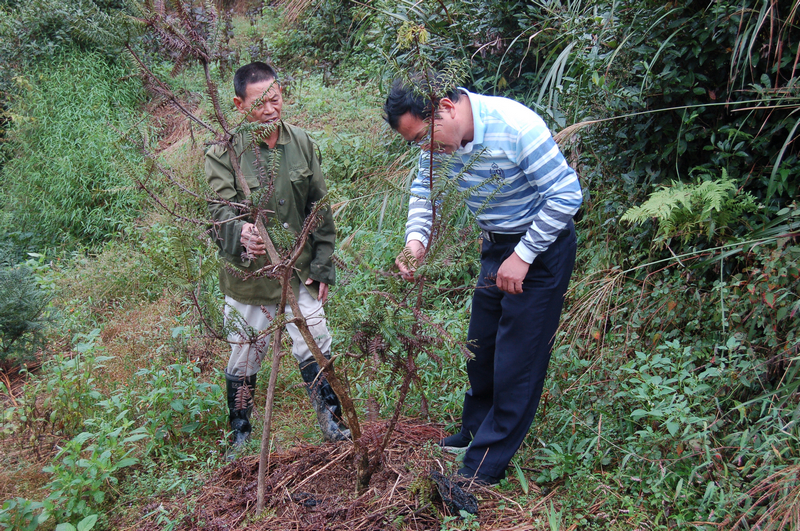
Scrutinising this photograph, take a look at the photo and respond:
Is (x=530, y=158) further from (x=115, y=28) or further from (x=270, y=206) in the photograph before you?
(x=115, y=28)

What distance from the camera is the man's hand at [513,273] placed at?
2.20m

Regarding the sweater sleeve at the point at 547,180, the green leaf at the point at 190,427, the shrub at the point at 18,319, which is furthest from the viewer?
the shrub at the point at 18,319

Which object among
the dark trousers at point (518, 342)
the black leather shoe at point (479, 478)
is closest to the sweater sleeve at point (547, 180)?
the dark trousers at point (518, 342)

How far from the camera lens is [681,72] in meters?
3.17

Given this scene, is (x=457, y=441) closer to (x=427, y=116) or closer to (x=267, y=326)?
(x=267, y=326)

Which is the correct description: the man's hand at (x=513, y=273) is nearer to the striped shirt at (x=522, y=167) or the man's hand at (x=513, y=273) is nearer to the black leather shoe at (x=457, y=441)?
the striped shirt at (x=522, y=167)

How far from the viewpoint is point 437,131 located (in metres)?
1.97

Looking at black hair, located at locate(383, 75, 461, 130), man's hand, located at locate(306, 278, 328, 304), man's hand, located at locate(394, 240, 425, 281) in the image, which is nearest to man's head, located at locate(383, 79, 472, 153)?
black hair, located at locate(383, 75, 461, 130)

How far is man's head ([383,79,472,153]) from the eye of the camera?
6.58 feet

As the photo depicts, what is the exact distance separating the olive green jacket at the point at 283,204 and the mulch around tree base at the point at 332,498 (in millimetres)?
803

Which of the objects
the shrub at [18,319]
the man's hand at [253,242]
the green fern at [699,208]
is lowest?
the shrub at [18,319]

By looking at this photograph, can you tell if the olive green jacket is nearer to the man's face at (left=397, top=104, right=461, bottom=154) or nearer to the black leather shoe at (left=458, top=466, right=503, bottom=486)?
the man's face at (left=397, top=104, right=461, bottom=154)

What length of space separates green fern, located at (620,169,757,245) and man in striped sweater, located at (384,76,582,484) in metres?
0.89

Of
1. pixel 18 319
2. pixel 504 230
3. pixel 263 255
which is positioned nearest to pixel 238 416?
pixel 263 255
